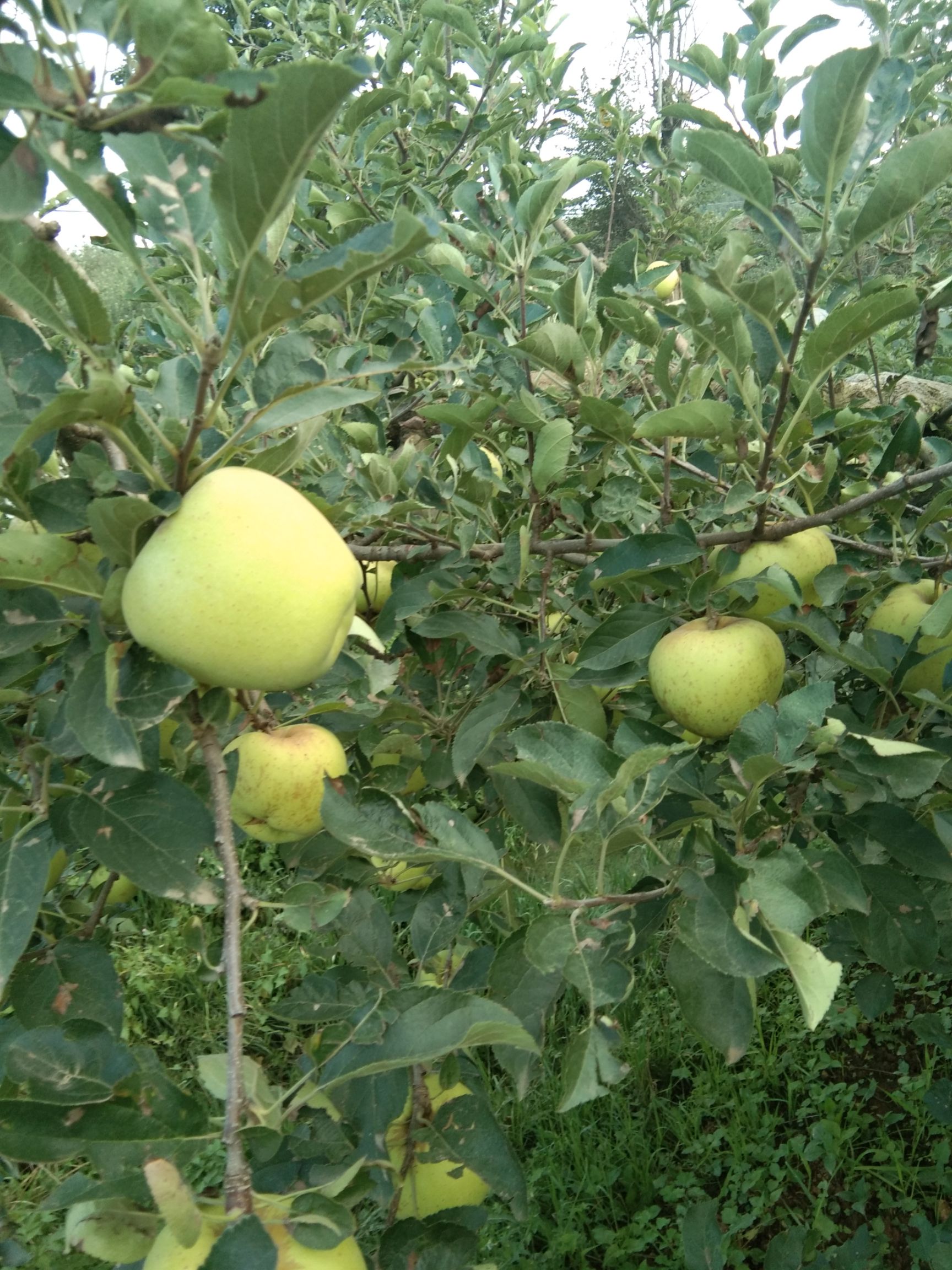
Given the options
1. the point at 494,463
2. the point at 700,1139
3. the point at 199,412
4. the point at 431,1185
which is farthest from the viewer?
the point at 700,1139

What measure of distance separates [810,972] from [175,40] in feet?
2.23

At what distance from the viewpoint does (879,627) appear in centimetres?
114

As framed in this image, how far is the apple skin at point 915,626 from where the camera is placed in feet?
3.34

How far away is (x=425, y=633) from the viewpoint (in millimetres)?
1084

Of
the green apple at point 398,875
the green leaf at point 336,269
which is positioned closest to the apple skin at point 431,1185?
the green apple at point 398,875

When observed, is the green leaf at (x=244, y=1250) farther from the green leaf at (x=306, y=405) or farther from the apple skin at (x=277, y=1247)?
the green leaf at (x=306, y=405)

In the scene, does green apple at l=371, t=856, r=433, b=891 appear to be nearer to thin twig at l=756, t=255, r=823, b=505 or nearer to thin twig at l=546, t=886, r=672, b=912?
thin twig at l=546, t=886, r=672, b=912

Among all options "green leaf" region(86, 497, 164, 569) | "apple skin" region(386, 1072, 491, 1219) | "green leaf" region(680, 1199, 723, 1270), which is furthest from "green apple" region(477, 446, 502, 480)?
"green leaf" region(680, 1199, 723, 1270)

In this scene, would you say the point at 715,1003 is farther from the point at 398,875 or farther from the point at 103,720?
the point at 103,720

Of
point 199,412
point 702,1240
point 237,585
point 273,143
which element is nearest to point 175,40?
point 273,143

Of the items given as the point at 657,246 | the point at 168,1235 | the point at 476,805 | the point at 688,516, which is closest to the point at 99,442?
the point at 168,1235

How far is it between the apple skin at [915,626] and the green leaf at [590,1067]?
0.54 m

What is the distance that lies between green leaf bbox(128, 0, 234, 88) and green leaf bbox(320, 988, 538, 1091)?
58 centimetres

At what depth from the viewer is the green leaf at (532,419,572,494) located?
3.26 feet
